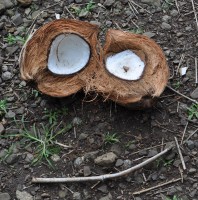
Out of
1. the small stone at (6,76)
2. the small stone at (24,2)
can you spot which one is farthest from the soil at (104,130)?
the small stone at (24,2)

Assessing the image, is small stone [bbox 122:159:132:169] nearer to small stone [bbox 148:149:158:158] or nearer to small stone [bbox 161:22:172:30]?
small stone [bbox 148:149:158:158]

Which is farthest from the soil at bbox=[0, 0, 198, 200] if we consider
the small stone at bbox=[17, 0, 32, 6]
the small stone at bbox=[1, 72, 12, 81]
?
the small stone at bbox=[17, 0, 32, 6]

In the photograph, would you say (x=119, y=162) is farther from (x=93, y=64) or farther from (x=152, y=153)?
(x=93, y=64)

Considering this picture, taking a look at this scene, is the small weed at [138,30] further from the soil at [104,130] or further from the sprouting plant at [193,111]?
the sprouting plant at [193,111]

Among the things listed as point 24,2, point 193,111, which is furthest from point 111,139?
point 24,2

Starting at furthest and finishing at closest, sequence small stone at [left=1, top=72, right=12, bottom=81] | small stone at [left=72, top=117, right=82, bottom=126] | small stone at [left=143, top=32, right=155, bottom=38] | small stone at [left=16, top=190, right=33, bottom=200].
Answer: small stone at [left=143, top=32, right=155, bottom=38]
small stone at [left=1, top=72, right=12, bottom=81]
small stone at [left=72, top=117, right=82, bottom=126]
small stone at [left=16, top=190, right=33, bottom=200]

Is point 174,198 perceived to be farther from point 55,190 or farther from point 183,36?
point 183,36
